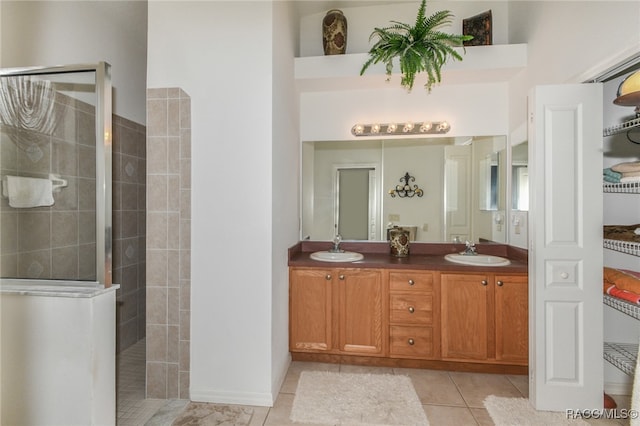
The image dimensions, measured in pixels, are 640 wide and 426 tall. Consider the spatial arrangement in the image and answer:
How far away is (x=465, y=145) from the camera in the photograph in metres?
3.00

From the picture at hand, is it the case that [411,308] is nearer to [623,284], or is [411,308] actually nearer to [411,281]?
[411,281]

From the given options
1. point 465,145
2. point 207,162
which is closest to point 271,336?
point 207,162

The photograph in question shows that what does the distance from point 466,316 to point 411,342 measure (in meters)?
0.48

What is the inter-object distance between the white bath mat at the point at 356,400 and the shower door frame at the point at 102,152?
1438mm

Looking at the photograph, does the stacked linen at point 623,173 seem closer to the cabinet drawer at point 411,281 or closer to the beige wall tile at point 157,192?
the cabinet drawer at point 411,281

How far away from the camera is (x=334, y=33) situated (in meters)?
2.80

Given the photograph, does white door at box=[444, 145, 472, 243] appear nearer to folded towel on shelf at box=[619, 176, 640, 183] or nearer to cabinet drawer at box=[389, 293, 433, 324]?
cabinet drawer at box=[389, 293, 433, 324]

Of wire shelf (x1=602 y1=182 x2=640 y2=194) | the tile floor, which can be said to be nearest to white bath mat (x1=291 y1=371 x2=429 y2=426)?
the tile floor

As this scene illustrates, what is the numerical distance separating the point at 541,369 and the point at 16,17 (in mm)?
4039

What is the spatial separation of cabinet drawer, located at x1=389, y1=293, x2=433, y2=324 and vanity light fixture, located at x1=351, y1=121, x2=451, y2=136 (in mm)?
1536

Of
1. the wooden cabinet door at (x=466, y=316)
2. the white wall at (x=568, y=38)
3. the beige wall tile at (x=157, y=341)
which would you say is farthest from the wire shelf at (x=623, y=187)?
the beige wall tile at (x=157, y=341)

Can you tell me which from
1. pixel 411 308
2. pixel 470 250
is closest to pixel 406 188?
pixel 470 250

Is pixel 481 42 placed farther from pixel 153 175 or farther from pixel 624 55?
pixel 153 175

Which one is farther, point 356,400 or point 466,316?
point 466,316
